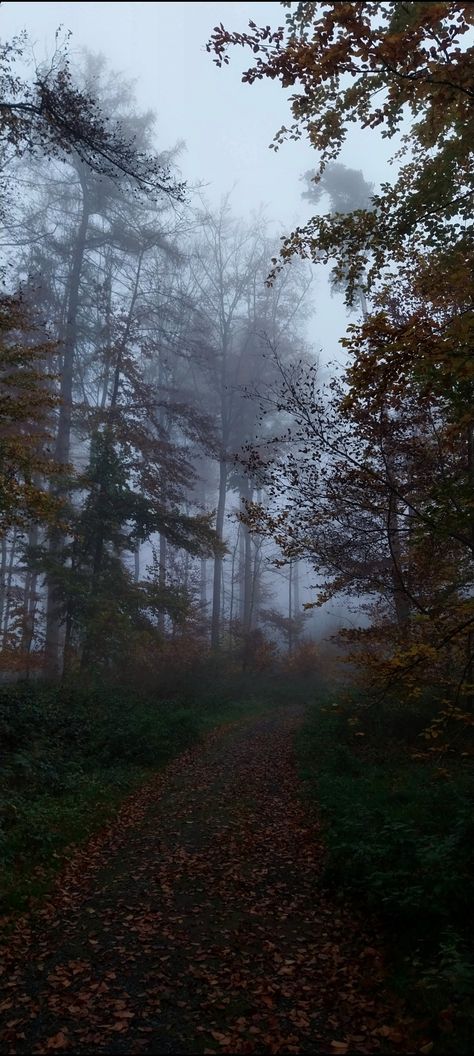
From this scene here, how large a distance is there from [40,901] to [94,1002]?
6.35ft

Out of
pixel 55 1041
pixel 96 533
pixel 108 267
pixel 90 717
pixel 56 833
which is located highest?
pixel 108 267

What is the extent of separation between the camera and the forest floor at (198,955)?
386cm

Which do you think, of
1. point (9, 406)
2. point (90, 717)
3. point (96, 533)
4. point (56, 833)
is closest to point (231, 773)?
point (90, 717)

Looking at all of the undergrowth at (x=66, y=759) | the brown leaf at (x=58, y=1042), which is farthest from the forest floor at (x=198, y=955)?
the undergrowth at (x=66, y=759)

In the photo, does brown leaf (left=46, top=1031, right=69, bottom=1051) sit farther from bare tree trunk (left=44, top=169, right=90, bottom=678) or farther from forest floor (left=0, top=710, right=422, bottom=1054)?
bare tree trunk (left=44, top=169, right=90, bottom=678)

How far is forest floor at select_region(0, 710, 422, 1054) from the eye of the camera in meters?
3.86

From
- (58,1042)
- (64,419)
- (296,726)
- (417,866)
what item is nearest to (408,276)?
(417,866)

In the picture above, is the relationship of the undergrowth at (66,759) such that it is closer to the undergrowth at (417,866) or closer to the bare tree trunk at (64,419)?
the undergrowth at (417,866)

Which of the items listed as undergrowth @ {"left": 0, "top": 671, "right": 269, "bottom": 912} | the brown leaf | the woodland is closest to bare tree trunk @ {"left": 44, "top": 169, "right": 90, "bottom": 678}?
the woodland

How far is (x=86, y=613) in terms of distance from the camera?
17.0 meters

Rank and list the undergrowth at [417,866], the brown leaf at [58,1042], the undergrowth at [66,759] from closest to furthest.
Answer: the brown leaf at [58,1042] < the undergrowth at [417,866] < the undergrowth at [66,759]

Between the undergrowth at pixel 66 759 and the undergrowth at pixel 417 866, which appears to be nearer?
the undergrowth at pixel 417 866

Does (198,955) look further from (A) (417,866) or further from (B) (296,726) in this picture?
(B) (296,726)

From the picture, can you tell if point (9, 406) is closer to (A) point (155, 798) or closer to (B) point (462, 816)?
(A) point (155, 798)
